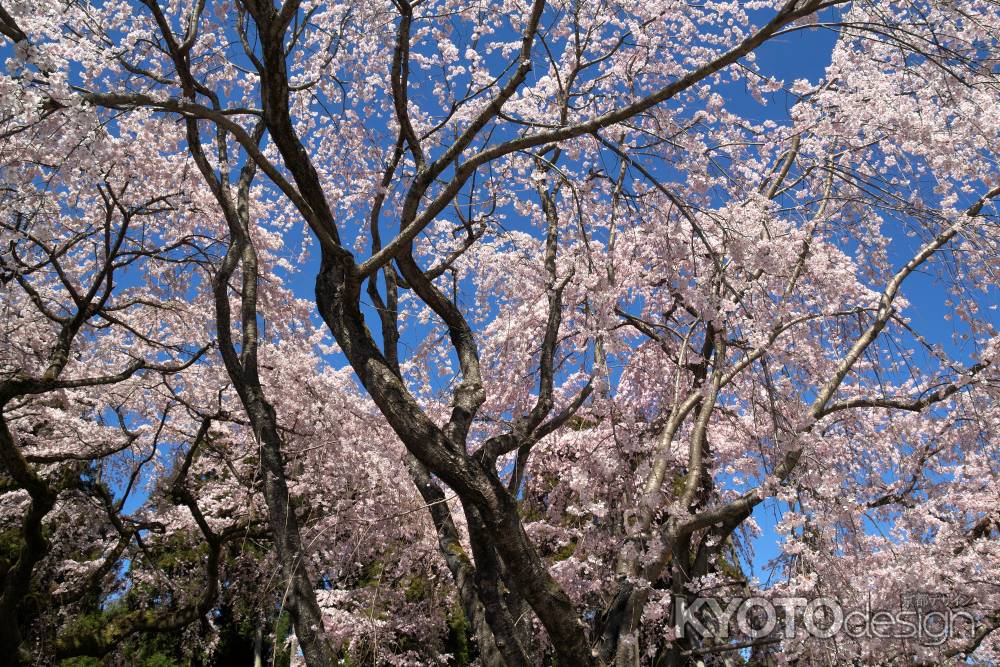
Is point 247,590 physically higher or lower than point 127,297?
lower

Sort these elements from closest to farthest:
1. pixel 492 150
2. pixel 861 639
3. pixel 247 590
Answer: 1. pixel 492 150
2. pixel 861 639
3. pixel 247 590

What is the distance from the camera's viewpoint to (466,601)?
484cm

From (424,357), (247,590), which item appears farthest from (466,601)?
(247,590)

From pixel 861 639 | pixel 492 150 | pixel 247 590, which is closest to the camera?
pixel 492 150

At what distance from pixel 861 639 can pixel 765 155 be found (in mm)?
4448

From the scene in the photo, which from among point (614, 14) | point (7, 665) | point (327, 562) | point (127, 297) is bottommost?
point (7, 665)

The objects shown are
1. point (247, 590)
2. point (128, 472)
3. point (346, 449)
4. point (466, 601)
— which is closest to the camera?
point (466, 601)

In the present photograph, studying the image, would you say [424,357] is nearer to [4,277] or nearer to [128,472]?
[4,277]

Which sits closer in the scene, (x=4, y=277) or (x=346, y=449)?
(x=4, y=277)

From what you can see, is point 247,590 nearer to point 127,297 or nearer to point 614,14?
point 127,297

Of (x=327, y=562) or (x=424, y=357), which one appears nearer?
(x=424, y=357)

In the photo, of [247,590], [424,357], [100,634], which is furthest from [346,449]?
[247,590]

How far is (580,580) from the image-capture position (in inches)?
267

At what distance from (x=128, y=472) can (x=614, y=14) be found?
808 centimetres
